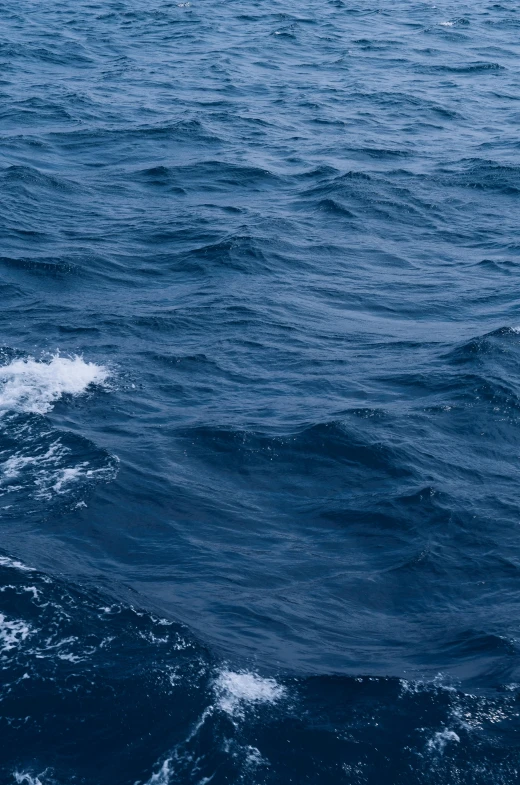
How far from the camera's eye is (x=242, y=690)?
1752 centimetres

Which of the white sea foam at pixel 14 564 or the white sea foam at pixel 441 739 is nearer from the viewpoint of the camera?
the white sea foam at pixel 441 739

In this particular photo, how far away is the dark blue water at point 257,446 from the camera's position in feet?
55.8

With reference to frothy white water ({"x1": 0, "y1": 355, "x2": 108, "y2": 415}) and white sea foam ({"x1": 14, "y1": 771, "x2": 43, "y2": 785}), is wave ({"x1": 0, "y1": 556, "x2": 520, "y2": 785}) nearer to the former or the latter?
white sea foam ({"x1": 14, "y1": 771, "x2": 43, "y2": 785})

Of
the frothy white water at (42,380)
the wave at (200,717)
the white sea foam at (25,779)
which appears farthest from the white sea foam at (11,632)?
the frothy white water at (42,380)

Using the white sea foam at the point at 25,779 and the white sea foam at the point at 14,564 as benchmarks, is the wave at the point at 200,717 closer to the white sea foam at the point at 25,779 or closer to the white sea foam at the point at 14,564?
the white sea foam at the point at 25,779

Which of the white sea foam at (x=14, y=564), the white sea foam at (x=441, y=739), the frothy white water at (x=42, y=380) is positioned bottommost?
the white sea foam at (x=441, y=739)

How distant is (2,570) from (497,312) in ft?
63.9

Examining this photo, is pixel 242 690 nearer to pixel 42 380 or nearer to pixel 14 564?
pixel 14 564

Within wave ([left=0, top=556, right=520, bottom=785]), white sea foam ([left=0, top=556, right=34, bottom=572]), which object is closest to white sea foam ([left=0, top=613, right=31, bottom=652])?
wave ([left=0, top=556, right=520, bottom=785])

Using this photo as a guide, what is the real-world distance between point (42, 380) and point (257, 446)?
659 centimetres

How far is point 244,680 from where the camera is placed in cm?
1775

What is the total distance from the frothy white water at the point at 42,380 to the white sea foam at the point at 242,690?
34.3ft

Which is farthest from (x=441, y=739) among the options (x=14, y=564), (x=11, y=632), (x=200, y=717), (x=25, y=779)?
(x=14, y=564)

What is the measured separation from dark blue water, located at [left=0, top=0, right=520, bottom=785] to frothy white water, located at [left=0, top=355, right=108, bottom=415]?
96mm
